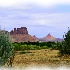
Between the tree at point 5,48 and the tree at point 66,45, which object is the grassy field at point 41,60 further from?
the tree at point 5,48

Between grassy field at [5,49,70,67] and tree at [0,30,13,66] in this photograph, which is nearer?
tree at [0,30,13,66]

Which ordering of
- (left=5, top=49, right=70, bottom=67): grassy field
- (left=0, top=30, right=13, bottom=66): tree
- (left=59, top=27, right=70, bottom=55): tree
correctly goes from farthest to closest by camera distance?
(left=59, top=27, right=70, bottom=55): tree, (left=5, top=49, right=70, bottom=67): grassy field, (left=0, top=30, right=13, bottom=66): tree

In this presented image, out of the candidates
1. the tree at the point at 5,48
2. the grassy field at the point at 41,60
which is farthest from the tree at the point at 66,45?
the tree at the point at 5,48

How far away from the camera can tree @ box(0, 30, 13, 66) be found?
664 inches

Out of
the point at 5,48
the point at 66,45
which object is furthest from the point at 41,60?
the point at 5,48

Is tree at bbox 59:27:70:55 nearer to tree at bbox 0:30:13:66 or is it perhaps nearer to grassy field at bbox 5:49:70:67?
grassy field at bbox 5:49:70:67

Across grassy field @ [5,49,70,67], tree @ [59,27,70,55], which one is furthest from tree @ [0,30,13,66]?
tree @ [59,27,70,55]

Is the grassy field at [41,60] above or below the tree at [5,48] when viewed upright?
below

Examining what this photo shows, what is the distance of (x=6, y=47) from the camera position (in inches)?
674

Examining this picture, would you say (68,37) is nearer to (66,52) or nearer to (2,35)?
(66,52)

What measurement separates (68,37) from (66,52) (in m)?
1.78

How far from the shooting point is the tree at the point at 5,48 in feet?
55.4

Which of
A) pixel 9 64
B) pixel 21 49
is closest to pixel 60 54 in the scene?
pixel 9 64

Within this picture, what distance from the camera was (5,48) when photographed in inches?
672
